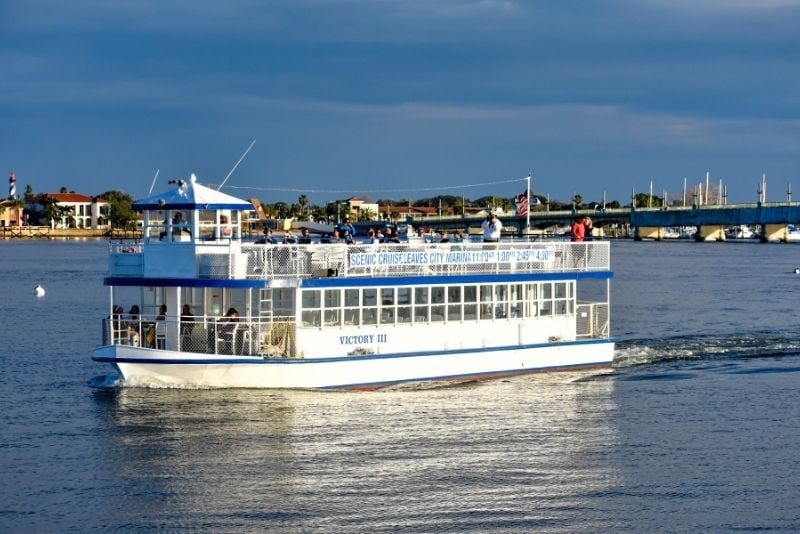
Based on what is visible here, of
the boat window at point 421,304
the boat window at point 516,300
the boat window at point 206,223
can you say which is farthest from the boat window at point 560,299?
the boat window at point 206,223

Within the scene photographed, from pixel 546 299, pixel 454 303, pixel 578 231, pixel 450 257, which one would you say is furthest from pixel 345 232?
pixel 578 231

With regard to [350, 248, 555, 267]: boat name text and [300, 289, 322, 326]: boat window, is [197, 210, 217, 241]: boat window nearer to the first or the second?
[300, 289, 322, 326]: boat window

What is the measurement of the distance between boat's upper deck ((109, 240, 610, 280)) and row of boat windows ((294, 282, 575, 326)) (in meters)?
0.52

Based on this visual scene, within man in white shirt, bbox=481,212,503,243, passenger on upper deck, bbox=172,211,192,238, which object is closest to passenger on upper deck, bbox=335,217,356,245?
passenger on upper deck, bbox=172,211,192,238

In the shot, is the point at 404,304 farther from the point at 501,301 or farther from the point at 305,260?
the point at 501,301

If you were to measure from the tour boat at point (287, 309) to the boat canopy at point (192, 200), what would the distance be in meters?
0.04

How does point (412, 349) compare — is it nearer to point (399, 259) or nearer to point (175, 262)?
point (399, 259)

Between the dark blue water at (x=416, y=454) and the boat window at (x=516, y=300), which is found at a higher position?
the boat window at (x=516, y=300)

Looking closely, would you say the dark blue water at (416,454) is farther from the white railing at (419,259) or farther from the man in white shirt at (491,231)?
the man in white shirt at (491,231)

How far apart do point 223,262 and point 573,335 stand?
42.2 feet

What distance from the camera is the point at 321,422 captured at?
31484 millimetres

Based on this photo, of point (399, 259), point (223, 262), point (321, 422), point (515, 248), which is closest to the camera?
point (321, 422)

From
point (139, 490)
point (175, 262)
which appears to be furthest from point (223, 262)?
point (139, 490)

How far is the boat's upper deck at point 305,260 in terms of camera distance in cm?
3391
